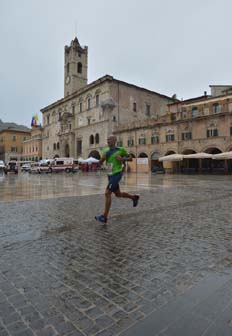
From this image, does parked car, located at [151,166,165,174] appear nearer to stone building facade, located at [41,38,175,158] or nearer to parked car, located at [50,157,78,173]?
stone building facade, located at [41,38,175,158]

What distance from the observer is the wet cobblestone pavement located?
1.96 m

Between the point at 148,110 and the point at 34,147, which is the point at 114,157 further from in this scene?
the point at 34,147

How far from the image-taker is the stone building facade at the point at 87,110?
143ft

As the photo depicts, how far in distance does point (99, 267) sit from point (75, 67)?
196ft

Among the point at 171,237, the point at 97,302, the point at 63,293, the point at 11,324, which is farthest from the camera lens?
the point at 171,237

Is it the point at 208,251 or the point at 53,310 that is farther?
the point at 208,251

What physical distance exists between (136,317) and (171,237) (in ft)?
7.83

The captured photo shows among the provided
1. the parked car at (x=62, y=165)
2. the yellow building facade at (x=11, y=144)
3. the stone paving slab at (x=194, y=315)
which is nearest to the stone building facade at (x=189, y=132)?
the parked car at (x=62, y=165)

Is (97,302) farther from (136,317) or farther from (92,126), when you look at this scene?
(92,126)

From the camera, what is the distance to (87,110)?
1882 inches

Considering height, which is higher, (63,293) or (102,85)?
(102,85)

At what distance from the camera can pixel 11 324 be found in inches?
73.9

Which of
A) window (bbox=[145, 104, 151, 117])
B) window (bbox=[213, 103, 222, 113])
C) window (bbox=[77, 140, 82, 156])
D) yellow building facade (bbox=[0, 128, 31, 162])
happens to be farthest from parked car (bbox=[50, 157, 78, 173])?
yellow building facade (bbox=[0, 128, 31, 162])

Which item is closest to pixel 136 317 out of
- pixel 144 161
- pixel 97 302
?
pixel 97 302
